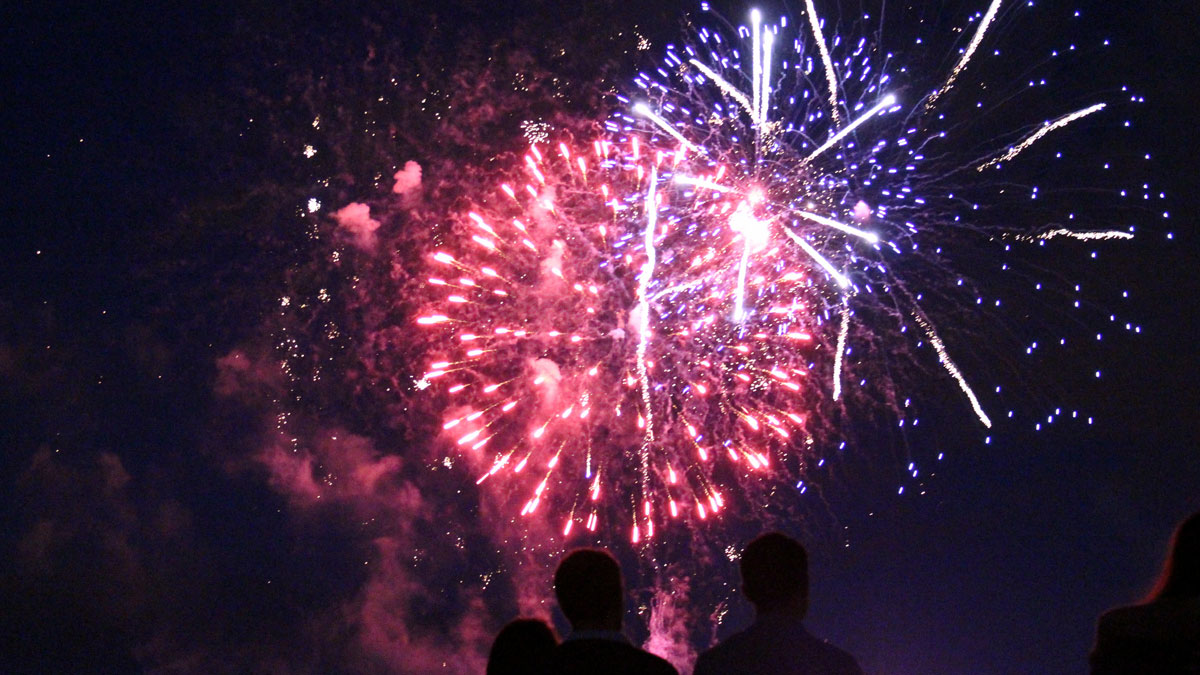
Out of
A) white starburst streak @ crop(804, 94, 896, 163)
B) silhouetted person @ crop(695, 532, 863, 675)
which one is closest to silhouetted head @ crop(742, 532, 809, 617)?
silhouetted person @ crop(695, 532, 863, 675)

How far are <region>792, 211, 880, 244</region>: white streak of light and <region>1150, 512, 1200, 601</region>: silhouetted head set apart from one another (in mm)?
8222

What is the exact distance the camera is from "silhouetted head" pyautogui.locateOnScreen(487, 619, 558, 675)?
10.3ft

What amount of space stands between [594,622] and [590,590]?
0.10 m

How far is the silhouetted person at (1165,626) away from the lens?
2643mm

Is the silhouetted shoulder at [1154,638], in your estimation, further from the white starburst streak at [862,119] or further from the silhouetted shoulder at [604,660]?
the white starburst streak at [862,119]

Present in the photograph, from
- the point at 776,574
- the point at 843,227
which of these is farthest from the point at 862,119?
the point at 776,574

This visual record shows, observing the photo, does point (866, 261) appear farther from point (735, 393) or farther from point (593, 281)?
point (593, 281)

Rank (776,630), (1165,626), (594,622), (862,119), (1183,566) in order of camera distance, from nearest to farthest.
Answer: (1165,626), (1183,566), (594,622), (776,630), (862,119)

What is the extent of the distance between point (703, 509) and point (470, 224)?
Result: 466cm

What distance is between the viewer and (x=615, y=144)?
11617mm

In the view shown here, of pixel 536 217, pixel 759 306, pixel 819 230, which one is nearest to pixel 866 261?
pixel 819 230

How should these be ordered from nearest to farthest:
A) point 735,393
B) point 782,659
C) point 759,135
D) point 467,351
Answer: point 782,659, point 759,135, point 735,393, point 467,351

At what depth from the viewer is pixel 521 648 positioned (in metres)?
3.17

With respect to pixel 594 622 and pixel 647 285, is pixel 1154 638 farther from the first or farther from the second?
pixel 647 285
